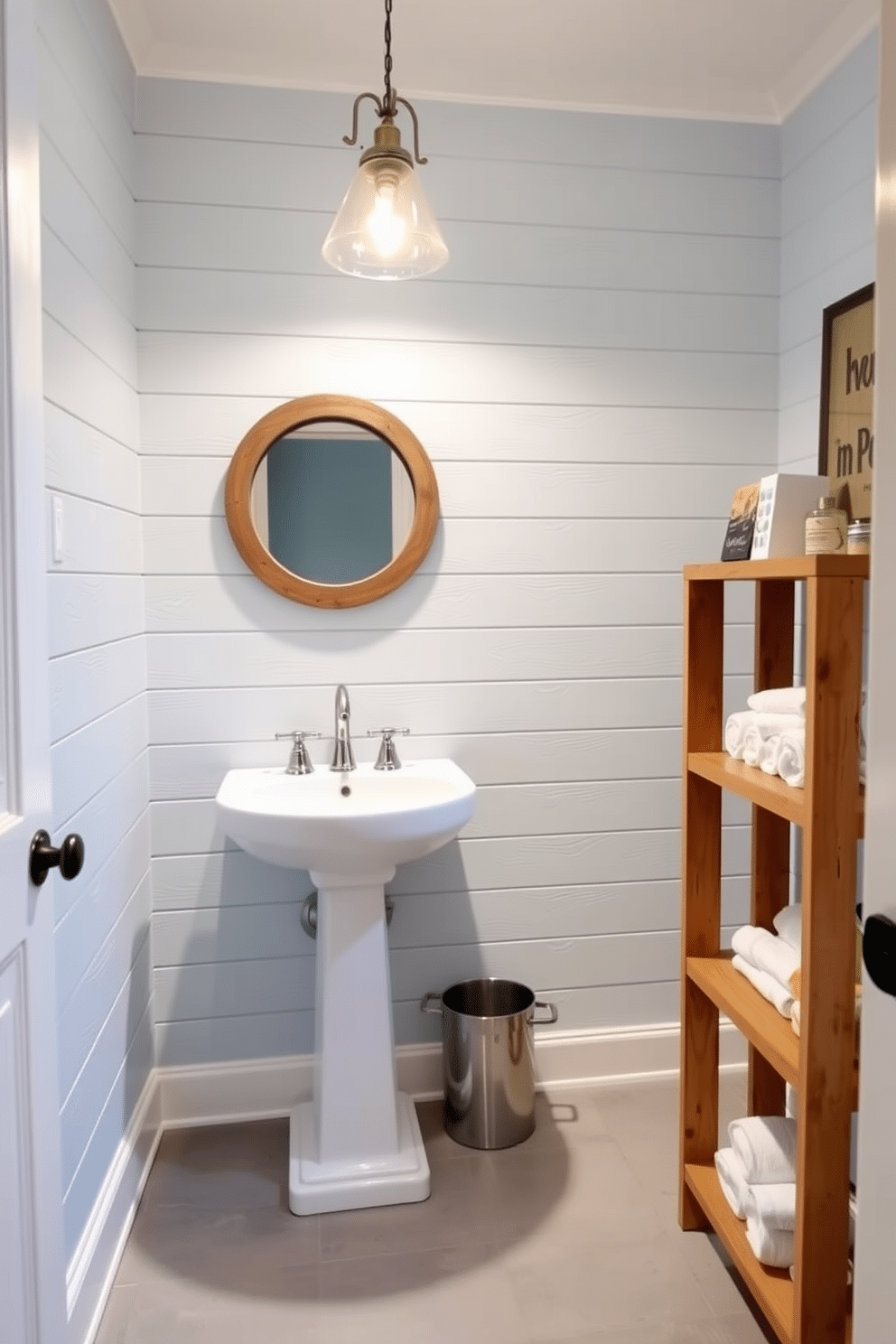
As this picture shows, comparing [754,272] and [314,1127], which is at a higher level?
[754,272]

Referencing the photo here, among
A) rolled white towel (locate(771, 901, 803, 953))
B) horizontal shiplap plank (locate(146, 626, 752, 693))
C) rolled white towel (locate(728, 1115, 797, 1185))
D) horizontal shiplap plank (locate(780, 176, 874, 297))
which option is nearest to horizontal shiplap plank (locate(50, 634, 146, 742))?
horizontal shiplap plank (locate(146, 626, 752, 693))

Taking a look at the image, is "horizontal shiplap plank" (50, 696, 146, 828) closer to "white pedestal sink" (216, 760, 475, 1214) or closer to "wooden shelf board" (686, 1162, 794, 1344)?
"white pedestal sink" (216, 760, 475, 1214)

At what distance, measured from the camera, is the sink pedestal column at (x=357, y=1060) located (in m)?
1.94

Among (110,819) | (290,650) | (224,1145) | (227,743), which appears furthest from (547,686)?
(224,1145)

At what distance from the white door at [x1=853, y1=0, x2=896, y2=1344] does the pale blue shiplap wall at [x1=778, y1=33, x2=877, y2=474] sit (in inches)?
52.9

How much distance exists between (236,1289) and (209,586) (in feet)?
4.61

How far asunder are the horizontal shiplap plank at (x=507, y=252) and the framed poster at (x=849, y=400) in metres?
0.35

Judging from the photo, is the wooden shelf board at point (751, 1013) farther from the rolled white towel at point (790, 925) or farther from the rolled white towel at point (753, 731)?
the rolled white towel at point (753, 731)

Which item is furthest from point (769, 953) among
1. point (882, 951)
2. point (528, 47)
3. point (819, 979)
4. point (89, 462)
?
point (528, 47)

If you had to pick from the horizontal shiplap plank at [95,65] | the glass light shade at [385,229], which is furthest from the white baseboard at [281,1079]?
the horizontal shiplap plank at [95,65]

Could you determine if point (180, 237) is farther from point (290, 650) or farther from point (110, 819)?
point (110, 819)

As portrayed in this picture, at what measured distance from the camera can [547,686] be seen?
233 cm

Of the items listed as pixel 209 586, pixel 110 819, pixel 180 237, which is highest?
pixel 180 237

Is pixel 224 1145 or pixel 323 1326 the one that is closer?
pixel 323 1326
